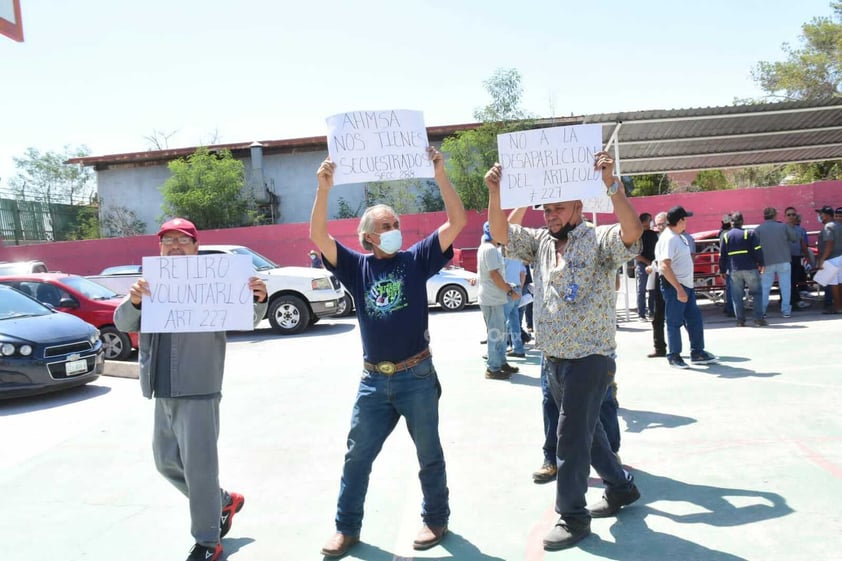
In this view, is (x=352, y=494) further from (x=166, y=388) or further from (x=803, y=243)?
(x=803, y=243)

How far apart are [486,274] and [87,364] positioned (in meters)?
5.57

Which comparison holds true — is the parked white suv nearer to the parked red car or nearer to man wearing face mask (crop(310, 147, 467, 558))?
the parked red car

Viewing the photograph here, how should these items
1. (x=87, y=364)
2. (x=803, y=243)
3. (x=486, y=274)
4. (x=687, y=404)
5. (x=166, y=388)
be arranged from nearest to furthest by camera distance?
1. (x=166, y=388)
2. (x=687, y=404)
3. (x=486, y=274)
4. (x=87, y=364)
5. (x=803, y=243)

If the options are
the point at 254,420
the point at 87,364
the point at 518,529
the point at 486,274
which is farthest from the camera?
the point at 87,364

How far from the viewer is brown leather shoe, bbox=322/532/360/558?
3.63m

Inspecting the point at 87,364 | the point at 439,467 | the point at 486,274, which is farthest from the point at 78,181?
the point at 439,467

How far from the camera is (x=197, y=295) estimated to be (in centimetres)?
364

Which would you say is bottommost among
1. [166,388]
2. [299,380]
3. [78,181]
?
[299,380]

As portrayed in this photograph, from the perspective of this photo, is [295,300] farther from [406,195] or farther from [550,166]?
[406,195]

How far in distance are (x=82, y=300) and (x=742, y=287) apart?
1146 centimetres

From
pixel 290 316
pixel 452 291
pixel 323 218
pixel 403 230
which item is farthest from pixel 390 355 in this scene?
pixel 403 230

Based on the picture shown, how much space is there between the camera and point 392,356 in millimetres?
3609

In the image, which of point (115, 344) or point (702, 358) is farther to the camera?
point (115, 344)

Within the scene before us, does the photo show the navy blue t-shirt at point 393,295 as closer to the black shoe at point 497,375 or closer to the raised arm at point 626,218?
the raised arm at point 626,218
